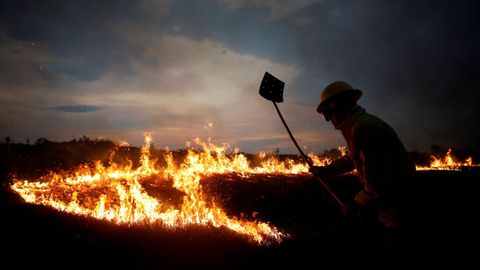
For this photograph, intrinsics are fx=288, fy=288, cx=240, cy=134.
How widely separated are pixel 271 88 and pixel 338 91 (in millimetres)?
2402

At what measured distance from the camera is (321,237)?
306 inches

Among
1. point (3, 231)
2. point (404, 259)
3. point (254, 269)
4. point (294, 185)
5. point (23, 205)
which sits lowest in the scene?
point (254, 269)

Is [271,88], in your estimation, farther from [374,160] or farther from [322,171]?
[374,160]

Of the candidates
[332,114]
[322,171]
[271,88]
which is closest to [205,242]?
[322,171]

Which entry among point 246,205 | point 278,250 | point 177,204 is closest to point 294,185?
point 246,205

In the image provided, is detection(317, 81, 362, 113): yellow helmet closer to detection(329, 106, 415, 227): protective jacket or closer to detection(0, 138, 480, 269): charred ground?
detection(329, 106, 415, 227): protective jacket

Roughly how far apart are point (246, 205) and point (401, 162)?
9.87 meters

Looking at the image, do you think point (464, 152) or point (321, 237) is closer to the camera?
point (321, 237)

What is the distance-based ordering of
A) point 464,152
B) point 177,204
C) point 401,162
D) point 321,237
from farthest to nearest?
point 464,152
point 177,204
point 321,237
point 401,162

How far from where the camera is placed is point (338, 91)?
441cm

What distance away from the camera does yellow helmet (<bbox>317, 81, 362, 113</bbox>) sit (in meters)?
4.41

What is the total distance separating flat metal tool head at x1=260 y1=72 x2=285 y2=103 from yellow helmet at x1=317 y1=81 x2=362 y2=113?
207 cm

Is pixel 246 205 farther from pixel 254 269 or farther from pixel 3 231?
pixel 3 231

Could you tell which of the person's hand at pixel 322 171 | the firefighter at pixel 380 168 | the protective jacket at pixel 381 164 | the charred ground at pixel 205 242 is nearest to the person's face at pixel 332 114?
the firefighter at pixel 380 168
